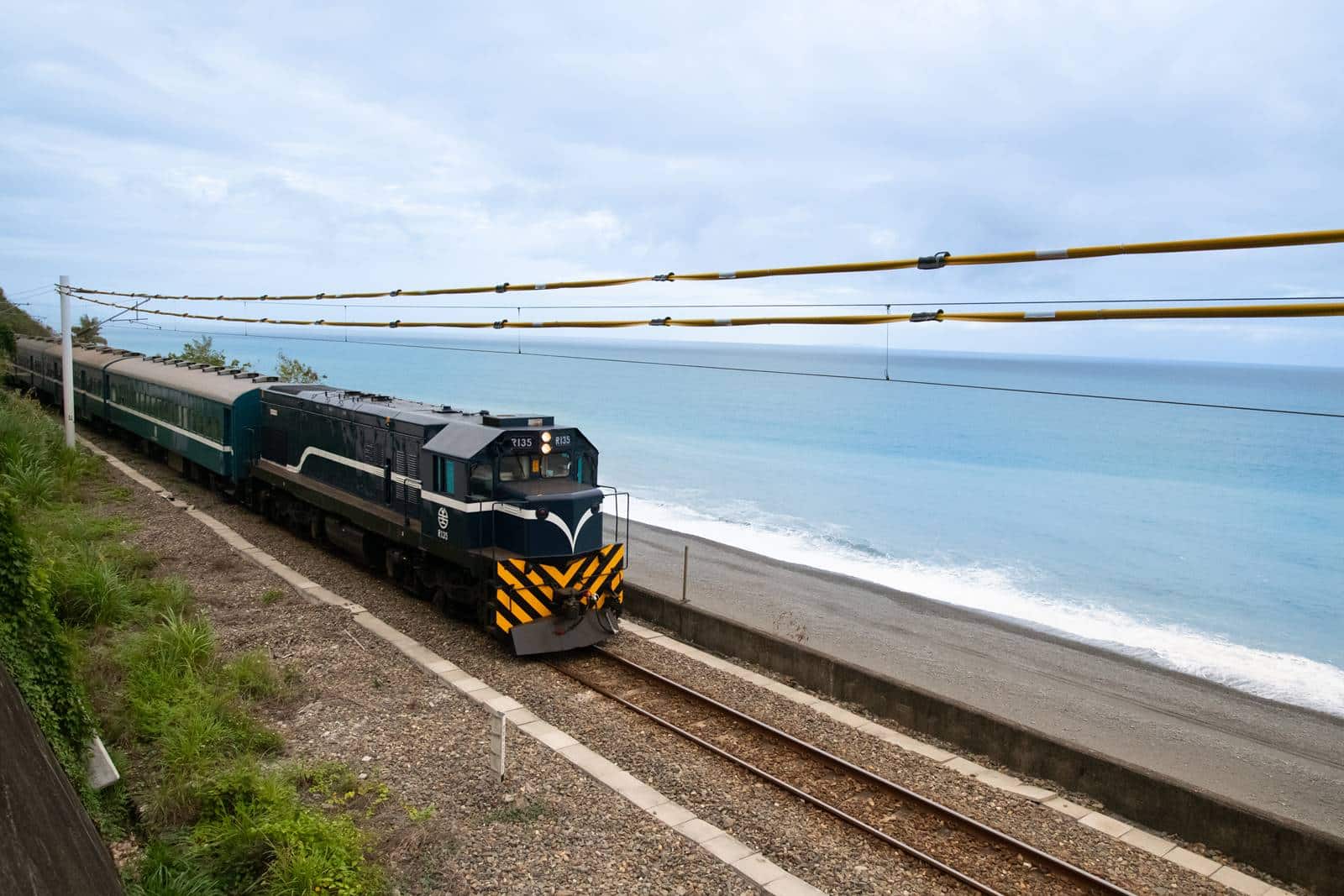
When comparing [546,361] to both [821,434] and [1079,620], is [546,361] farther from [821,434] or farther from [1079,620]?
[1079,620]

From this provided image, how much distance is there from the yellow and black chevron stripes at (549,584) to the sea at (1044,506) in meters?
4.27

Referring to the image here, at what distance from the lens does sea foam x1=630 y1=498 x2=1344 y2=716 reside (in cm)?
2014

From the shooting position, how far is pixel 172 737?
772cm

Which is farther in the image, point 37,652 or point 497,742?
point 497,742

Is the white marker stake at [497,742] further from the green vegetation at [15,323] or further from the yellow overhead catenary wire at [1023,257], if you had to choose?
the green vegetation at [15,323]

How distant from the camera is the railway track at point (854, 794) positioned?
22.9ft

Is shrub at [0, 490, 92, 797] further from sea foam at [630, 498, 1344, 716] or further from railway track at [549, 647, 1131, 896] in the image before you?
sea foam at [630, 498, 1344, 716]

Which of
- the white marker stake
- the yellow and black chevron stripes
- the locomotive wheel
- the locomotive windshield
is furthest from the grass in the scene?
the locomotive wheel

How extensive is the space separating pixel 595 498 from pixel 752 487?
113 ft

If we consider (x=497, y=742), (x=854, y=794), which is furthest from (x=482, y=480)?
(x=854, y=794)

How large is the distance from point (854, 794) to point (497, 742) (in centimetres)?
352

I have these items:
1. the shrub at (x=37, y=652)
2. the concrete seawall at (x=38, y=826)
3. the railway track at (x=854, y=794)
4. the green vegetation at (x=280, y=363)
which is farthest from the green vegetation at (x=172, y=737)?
the green vegetation at (x=280, y=363)

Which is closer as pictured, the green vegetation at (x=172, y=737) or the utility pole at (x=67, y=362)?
the green vegetation at (x=172, y=737)

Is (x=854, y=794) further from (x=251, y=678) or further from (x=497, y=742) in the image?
(x=251, y=678)
